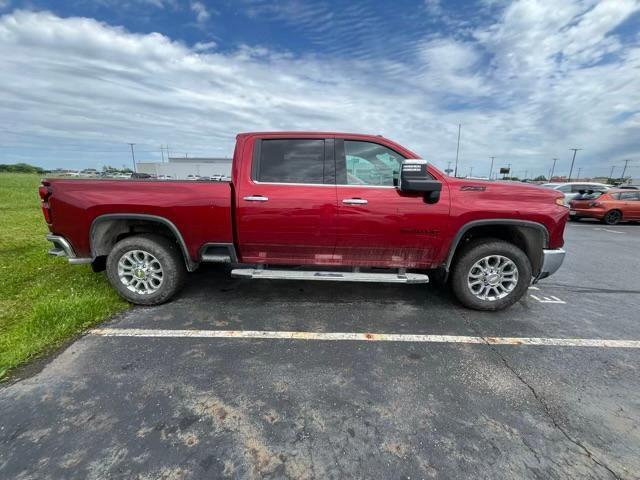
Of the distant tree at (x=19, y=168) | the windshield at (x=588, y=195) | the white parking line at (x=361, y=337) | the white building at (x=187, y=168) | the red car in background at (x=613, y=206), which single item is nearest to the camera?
the white parking line at (x=361, y=337)

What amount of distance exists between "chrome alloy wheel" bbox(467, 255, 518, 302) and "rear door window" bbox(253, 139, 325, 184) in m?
2.12

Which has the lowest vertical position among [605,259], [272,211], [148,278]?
[605,259]

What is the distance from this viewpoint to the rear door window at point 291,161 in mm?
3676

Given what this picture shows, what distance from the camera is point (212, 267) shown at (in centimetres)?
534

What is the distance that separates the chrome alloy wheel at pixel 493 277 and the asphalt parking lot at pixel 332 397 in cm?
27

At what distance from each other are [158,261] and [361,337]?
A: 2.47 metres

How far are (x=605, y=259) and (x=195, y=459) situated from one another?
8.30 metres

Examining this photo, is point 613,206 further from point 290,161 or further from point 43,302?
point 43,302

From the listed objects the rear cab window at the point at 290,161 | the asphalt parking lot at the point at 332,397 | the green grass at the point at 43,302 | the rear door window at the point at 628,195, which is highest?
the rear cab window at the point at 290,161

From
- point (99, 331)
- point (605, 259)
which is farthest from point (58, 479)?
point (605, 259)

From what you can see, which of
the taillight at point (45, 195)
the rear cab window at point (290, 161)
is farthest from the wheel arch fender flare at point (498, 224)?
the taillight at point (45, 195)

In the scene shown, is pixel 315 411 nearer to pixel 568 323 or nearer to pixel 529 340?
pixel 529 340

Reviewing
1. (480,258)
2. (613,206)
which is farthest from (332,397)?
(613,206)

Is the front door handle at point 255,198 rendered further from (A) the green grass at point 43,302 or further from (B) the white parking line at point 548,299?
(B) the white parking line at point 548,299
